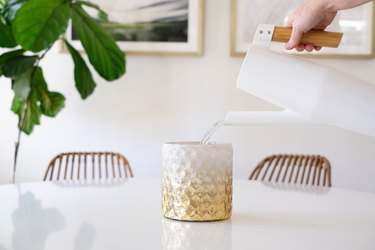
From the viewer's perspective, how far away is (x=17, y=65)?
2.29 meters

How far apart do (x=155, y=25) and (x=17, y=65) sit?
0.80 meters

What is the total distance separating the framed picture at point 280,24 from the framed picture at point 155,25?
205 mm

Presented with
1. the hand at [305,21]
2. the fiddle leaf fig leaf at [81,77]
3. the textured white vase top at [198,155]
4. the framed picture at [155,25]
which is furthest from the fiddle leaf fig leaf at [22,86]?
the hand at [305,21]

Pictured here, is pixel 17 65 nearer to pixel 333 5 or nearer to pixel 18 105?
pixel 18 105

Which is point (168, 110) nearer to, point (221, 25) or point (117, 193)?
point (221, 25)

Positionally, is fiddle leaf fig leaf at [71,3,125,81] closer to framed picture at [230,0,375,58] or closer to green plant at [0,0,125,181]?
green plant at [0,0,125,181]

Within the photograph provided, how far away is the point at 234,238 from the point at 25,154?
2.19m

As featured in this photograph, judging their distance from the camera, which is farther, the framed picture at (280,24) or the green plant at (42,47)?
the framed picture at (280,24)

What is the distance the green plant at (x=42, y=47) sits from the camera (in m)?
2.03

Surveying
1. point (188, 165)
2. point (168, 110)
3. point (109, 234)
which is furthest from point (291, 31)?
point (168, 110)

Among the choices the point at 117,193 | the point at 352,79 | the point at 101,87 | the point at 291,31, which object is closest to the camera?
the point at 352,79

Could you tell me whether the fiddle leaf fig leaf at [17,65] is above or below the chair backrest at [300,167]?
above

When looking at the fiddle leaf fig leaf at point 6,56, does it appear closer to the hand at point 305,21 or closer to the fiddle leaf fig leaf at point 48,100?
the fiddle leaf fig leaf at point 48,100

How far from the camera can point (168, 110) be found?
2750mm
